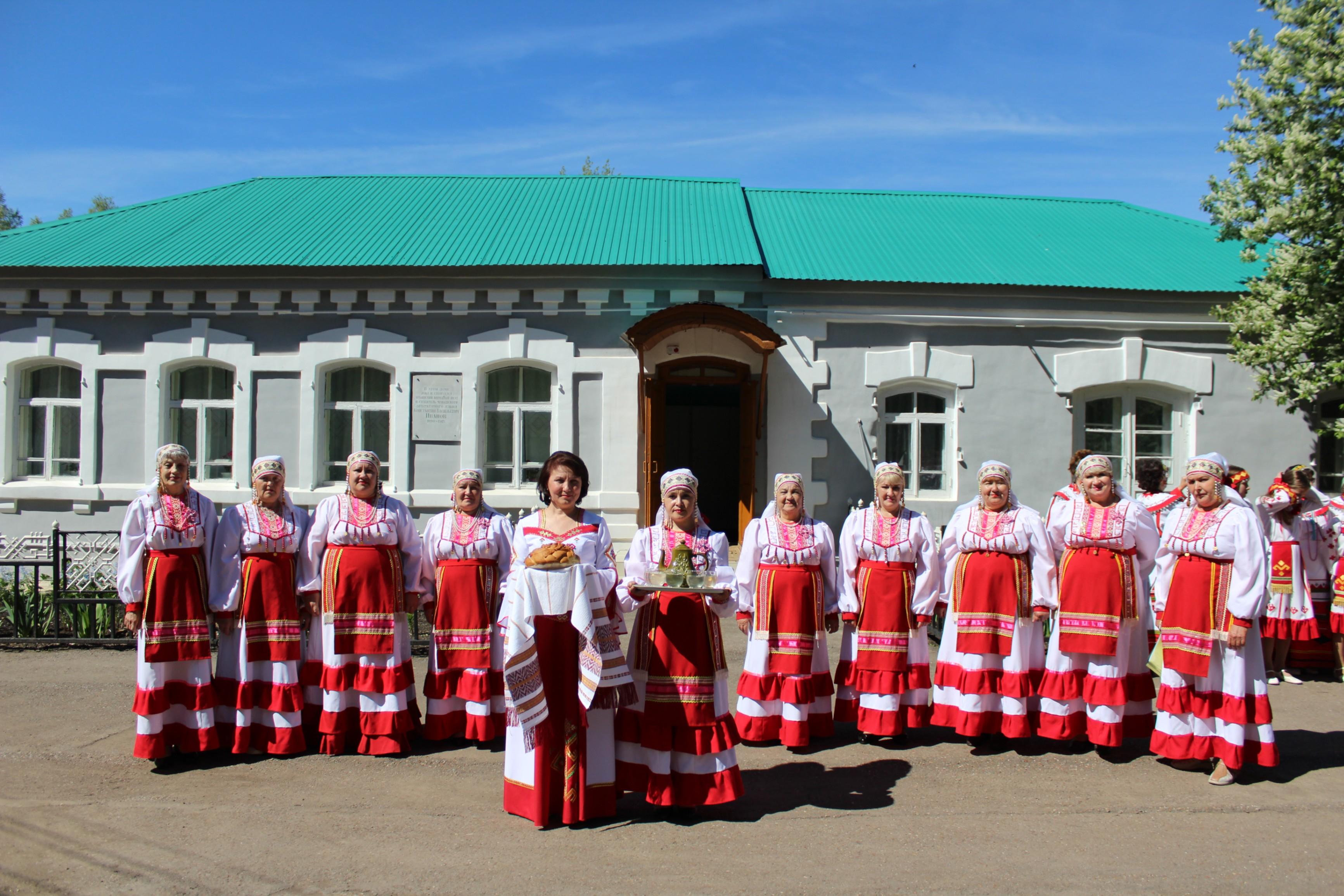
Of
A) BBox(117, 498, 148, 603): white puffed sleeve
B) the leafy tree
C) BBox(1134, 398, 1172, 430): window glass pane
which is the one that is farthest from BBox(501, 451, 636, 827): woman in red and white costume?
the leafy tree

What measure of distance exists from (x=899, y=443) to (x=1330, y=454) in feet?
18.3

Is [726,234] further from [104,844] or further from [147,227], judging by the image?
[104,844]

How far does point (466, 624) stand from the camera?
18.3 ft

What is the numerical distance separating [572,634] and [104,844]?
7.42 ft

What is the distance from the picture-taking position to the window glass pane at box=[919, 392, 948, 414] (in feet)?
37.6

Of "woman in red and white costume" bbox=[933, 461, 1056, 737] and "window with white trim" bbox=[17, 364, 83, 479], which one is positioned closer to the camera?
"woman in red and white costume" bbox=[933, 461, 1056, 737]

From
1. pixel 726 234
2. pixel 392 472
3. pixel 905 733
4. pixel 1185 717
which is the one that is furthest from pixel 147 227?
pixel 1185 717

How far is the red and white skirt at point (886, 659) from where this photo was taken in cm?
567

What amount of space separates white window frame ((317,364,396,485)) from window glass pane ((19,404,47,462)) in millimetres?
3599

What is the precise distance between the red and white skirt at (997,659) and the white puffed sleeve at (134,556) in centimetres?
476

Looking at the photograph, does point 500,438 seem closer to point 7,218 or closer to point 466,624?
point 466,624

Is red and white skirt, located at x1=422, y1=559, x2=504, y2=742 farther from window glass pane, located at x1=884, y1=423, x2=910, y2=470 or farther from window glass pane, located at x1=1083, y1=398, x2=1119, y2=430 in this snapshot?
window glass pane, located at x1=1083, y1=398, x2=1119, y2=430

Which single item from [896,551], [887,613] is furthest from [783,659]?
[896,551]

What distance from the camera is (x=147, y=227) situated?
12375 millimetres
